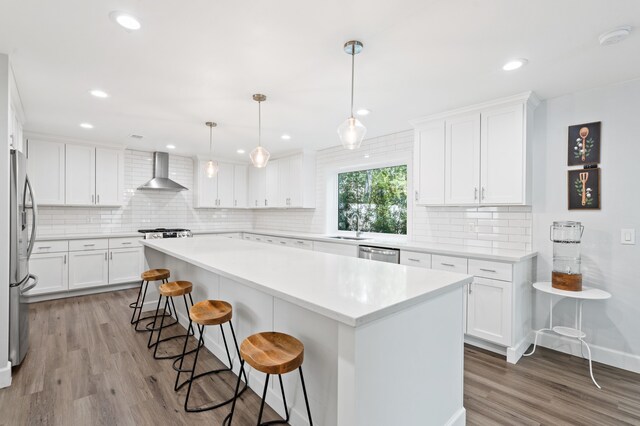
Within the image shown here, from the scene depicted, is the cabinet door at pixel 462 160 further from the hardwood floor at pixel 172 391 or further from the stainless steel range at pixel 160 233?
the stainless steel range at pixel 160 233

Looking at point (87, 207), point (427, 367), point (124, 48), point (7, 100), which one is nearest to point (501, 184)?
point (427, 367)

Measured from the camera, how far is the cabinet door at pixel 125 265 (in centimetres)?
488

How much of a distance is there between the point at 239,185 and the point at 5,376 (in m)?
4.70

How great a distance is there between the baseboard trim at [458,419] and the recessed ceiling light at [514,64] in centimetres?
237

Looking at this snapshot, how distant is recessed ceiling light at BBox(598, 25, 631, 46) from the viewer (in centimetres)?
185

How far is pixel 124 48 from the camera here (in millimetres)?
2137

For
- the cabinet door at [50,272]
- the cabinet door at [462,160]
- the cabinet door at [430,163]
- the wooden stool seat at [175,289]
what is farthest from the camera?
the cabinet door at [50,272]

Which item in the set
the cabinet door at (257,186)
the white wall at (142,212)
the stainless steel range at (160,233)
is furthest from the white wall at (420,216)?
the stainless steel range at (160,233)

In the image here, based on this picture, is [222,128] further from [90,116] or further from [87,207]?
[87,207]

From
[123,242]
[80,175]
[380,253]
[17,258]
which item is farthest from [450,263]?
[80,175]

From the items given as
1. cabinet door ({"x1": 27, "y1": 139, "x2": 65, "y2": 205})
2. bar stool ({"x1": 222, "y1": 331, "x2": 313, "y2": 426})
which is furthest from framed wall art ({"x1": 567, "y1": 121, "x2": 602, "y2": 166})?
cabinet door ({"x1": 27, "y1": 139, "x2": 65, "y2": 205})

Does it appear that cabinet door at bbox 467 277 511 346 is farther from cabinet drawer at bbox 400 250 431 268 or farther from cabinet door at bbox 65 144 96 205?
cabinet door at bbox 65 144 96 205

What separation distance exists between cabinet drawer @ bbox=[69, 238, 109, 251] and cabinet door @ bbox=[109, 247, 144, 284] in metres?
0.15

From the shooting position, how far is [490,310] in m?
2.85
